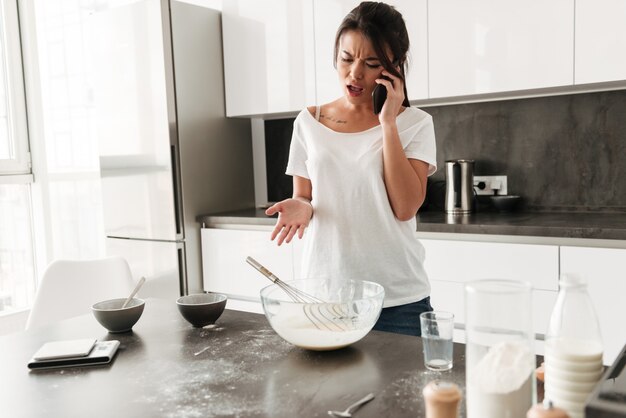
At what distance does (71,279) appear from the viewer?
203 cm

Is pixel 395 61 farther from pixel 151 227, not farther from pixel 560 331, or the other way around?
pixel 151 227

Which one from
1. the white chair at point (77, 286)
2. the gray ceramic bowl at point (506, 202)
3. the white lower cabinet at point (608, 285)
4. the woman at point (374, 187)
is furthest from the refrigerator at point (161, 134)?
the white lower cabinet at point (608, 285)

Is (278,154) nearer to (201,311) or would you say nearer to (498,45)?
(498,45)

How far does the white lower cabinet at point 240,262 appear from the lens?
2.84m

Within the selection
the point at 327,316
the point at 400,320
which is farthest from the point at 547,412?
the point at 400,320

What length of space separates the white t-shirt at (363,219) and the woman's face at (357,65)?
107mm

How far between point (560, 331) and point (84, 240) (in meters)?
3.47

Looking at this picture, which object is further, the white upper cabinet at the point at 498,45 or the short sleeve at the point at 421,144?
A: the white upper cabinet at the point at 498,45

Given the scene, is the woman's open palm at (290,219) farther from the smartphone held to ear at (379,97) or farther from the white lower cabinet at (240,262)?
the white lower cabinet at (240,262)

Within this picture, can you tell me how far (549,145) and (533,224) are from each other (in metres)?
0.64

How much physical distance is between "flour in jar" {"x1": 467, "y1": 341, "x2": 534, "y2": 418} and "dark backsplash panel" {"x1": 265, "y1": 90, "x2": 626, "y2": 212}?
6.75 ft

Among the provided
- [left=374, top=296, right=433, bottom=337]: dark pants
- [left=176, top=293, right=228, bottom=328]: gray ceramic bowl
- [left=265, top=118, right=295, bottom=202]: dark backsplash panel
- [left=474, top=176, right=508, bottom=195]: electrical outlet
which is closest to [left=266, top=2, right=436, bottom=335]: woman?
[left=374, top=296, right=433, bottom=337]: dark pants

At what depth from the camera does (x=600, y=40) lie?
216 cm

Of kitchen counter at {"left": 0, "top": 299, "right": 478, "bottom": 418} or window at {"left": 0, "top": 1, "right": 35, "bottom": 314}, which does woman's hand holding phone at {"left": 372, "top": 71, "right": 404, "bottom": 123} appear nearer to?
kitchen counter at {"left": 0, "top": 299, "right": 478, "bottom": 418}
